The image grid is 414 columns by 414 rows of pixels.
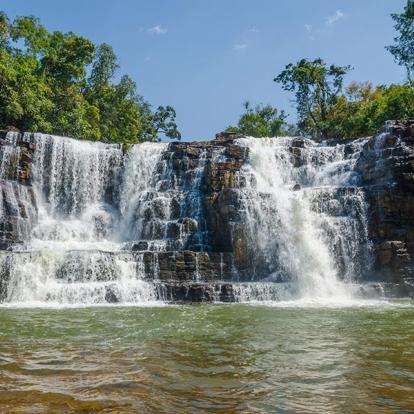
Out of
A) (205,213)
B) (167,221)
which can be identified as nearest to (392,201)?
(205,213)

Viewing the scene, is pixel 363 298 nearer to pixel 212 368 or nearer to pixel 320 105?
pixel 212 368

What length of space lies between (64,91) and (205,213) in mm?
20094

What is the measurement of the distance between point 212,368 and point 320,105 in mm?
44634

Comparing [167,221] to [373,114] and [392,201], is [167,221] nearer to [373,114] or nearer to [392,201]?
[392,201]

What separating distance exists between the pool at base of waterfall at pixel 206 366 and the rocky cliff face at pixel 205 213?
7216mm

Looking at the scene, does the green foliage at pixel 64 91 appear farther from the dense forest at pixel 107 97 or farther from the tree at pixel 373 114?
the tree at pixel 373 114

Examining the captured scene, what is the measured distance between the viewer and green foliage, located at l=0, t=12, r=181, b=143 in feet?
101

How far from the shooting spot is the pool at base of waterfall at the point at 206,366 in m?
3.86

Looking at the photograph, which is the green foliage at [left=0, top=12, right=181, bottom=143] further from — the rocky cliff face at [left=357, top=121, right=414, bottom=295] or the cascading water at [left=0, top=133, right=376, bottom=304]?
the rocky cliff face at [left=357, top=121, right=414, bottom=295]

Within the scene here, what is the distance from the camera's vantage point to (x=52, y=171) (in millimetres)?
25938

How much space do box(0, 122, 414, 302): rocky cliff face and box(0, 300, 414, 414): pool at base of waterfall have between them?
722 cm

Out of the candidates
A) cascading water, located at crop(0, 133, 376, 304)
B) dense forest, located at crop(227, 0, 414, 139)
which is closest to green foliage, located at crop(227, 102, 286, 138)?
dense forest, located at crop(227, 0, 414, 139)

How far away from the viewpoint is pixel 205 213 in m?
22.9

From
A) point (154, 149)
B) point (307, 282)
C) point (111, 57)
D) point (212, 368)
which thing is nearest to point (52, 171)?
point (154, 149)
